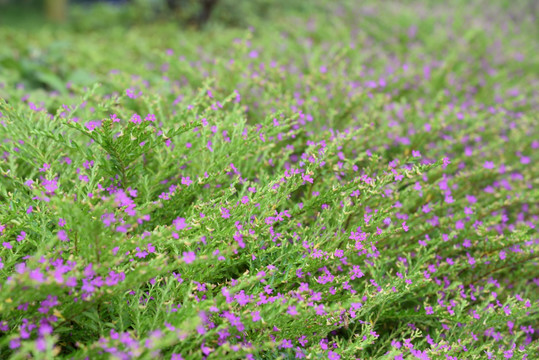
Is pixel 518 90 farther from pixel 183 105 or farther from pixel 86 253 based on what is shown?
pixel 86 253

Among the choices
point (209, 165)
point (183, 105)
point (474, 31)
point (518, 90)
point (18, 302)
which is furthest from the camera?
point (474, 31)

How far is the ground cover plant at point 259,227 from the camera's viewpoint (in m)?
1.77

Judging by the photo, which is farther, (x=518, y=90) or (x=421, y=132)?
(x=518, y=90)

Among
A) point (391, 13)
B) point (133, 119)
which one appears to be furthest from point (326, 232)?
point (391, 13)

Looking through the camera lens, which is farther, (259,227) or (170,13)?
(170,13)

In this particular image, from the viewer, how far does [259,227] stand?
2.16m

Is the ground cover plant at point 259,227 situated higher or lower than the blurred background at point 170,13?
lower

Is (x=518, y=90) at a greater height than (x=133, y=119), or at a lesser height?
lesser

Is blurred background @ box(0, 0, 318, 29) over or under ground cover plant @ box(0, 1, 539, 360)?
over

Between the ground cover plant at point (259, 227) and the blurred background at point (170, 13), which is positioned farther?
the blurred background at point (170, 13)

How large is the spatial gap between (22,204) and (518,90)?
6.04 metres

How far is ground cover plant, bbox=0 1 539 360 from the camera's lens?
177 cm

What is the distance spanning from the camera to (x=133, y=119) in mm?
2186

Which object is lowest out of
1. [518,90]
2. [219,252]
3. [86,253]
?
[518,90]
